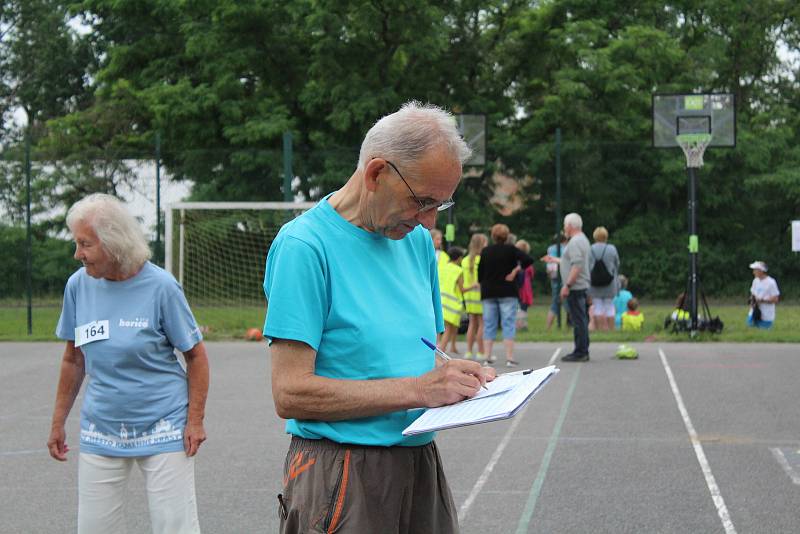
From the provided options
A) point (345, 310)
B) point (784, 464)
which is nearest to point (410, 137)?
point (345, 310)

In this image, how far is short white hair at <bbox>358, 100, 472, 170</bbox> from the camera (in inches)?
107

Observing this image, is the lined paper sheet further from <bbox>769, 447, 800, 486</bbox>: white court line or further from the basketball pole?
the basketball pole

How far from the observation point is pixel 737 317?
22500mm

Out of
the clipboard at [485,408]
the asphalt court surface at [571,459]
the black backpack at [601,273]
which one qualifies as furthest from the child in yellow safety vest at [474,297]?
the clipboard at [485,408]

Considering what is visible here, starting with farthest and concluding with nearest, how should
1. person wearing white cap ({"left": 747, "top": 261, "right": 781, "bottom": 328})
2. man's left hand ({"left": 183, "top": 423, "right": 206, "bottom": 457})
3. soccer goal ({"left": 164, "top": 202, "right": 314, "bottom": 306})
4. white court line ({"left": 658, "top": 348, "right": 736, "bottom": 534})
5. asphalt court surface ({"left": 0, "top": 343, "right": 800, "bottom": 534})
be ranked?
1. soccer goal ({"left": 164, "top": 202, "right": 314, "bottom": 306})
2. person wearing white cap ({"left": 747, "top": 261, "right": 781, "bottom": 328})
3. asphalt court surface ({"left": 0, "top": 343, "right": 800, "bottom": 534})
4. white court line ({"left": 658, "top": 348, "right": 736, "bottom": 534})
5. man's left hand ({"left": 183, "top": 423, "right": 206, "bottom": 457})

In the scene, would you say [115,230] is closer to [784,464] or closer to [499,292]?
[784,464]

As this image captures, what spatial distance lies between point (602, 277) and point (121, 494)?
46.8 feet

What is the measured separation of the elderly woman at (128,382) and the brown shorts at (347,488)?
1613 mm

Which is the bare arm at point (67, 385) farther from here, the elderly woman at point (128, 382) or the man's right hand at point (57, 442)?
the elderly woman at point (128, 382)

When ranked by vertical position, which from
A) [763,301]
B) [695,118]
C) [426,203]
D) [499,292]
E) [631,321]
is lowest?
[631,321]

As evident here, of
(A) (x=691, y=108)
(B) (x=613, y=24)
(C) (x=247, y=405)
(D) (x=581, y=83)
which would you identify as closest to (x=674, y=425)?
(C) (x=247, y=405)

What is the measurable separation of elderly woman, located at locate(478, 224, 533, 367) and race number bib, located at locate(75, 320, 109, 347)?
983 cm

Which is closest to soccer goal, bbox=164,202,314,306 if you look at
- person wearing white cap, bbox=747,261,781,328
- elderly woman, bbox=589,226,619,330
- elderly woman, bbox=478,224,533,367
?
elderly woman, bbox=589,226,619,330

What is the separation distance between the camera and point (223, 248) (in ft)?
72.5
